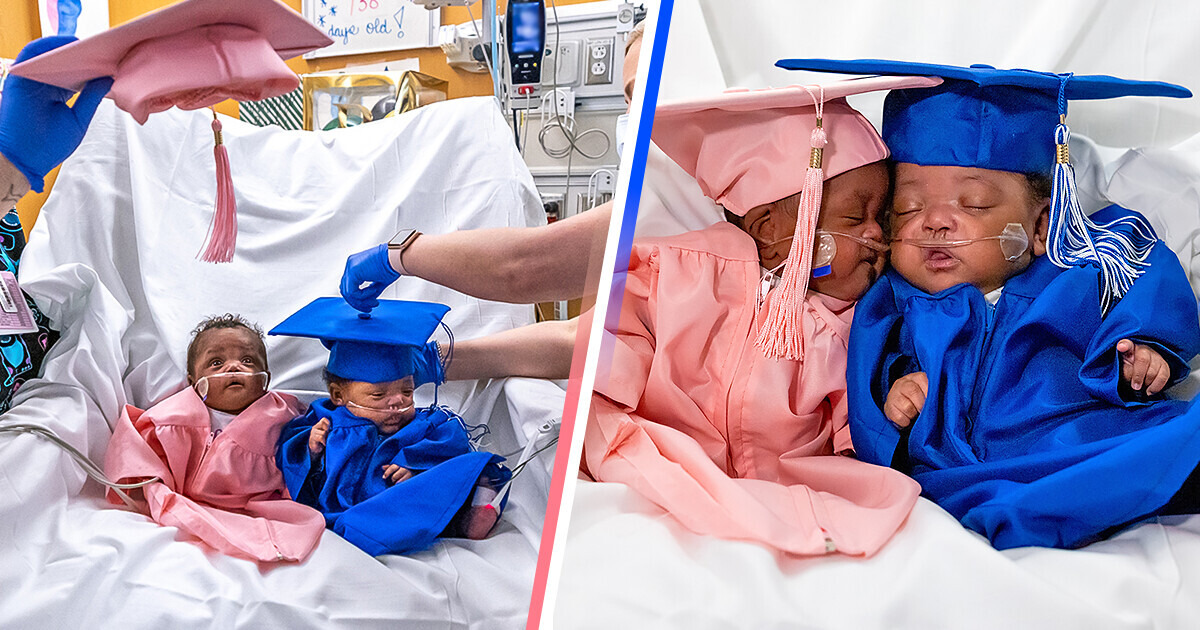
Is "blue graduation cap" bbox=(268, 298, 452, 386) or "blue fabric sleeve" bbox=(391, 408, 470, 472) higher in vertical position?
"blue graduation cap" bbox=(268, 298, 452, 386)

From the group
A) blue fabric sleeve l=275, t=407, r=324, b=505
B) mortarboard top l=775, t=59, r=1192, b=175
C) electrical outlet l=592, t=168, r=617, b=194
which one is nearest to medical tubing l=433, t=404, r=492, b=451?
blue fabric sleeve l=275, t=407, r=324, b=505

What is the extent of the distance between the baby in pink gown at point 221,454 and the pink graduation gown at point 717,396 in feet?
0.88

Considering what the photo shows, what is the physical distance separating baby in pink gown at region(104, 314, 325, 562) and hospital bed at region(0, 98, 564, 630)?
0.5 inches

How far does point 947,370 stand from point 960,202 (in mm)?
169

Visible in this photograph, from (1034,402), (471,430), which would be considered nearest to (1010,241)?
(1034,402)

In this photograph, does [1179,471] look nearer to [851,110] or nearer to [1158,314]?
[1158,314]

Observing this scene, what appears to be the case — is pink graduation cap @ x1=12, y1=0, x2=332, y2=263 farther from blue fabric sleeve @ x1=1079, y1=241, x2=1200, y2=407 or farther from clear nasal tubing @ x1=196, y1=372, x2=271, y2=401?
blue fabric sleeve @ x1=1079, y1=241, x2=1200, y2=407

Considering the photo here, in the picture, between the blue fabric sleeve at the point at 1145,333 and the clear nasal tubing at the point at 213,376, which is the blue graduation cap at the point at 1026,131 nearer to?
the blue fabric sleeve at the point at 1145,333

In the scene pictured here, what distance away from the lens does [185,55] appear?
1.90 feet

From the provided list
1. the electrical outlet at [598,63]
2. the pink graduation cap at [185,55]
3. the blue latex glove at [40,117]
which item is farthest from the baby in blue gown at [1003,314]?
the blue latex glove at [40,117]

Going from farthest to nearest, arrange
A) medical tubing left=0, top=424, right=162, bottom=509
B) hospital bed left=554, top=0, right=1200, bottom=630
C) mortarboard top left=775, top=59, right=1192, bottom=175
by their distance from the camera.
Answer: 1. mortarboard top left=775, top=59, right=1192, bottom=175
2. medical tubing left=0, top=424, right=162, bottom=509
3. hospital bed left=554, top=0, right=1200, bottom=630

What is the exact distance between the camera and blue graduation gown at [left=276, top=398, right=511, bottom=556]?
0.66 meters

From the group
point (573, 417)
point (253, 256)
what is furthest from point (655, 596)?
point (253, 256)

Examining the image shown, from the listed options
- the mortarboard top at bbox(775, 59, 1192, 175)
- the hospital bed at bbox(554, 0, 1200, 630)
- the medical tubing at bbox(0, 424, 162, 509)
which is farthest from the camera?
the mortarboard top at bbox(775, 59, 1192, 175)
